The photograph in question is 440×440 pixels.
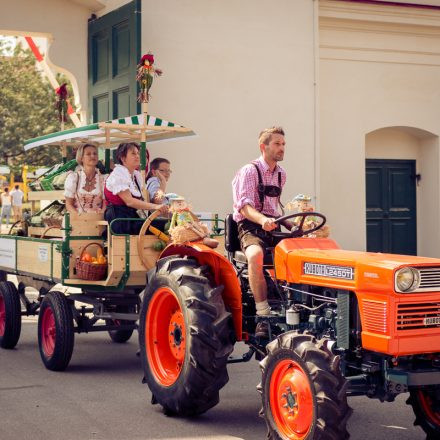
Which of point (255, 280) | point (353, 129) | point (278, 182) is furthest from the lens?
point (353, 129)

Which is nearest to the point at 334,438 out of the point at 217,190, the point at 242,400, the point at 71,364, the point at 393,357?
the point at 393,357

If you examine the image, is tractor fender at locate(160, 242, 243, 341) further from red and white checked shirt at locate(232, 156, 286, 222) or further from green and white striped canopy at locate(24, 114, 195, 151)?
green and white striped canopy at locate(24, 114, 195, 151)

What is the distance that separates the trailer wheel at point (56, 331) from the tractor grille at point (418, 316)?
12.0ft

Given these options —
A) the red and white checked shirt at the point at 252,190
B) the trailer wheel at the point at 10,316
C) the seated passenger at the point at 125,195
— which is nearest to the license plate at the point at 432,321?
the red and white checked shirt at the point at 252,190

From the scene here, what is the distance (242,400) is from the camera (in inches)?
274

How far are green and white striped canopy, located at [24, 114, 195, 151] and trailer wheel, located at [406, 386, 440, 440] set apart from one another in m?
4.04

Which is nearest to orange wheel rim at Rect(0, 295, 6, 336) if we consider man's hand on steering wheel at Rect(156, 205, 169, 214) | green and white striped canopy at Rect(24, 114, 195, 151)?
green and white striped canopy at Rect(24, 114, 195, 151)

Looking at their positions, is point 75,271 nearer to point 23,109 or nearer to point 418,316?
point 418,316

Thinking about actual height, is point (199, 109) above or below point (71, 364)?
above

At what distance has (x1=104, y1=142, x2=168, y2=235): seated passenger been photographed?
7910 millimetres

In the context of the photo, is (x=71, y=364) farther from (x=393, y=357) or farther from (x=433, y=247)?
(x=433, y=247)

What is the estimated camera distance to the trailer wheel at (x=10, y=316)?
8.95 meters

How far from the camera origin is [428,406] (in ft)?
19.0

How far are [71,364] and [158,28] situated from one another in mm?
5928
